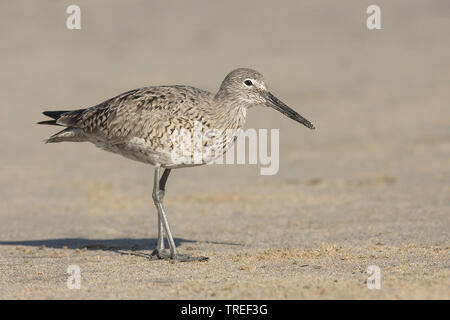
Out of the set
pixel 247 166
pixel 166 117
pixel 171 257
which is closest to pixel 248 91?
pixel 166 117

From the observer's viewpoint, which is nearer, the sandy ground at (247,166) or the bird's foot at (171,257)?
the sandy ground at (247,166)

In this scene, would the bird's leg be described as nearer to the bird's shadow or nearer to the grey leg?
the grey leg

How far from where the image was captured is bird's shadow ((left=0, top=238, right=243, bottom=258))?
9.37 metres

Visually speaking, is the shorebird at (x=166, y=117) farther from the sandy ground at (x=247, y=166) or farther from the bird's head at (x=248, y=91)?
the sandy ground at (x=247, y=166)

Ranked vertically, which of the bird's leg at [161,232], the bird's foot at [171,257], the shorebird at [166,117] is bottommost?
the bird's foot at [171,257]

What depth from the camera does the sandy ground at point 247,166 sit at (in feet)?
24.5

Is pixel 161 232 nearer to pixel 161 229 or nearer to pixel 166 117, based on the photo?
pixel 161 229

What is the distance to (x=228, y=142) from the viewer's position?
27.5 ft

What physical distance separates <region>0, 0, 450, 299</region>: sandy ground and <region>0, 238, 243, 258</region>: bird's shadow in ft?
0.12

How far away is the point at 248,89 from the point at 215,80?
13.2 metres

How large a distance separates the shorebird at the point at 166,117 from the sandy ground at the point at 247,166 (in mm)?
979

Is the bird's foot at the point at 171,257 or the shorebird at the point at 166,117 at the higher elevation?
the shorebird at the point at 166,117

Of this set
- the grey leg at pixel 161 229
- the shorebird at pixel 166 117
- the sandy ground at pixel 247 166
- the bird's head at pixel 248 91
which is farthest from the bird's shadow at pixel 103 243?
the bird's head at pixel 248 91
